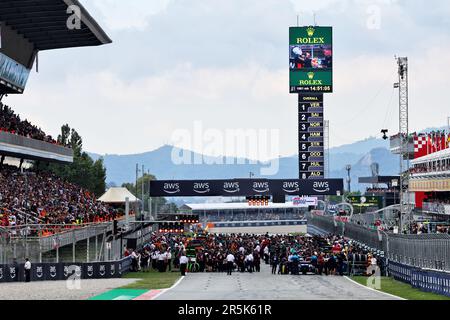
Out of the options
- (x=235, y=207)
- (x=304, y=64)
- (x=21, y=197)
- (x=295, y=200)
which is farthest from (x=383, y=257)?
(x=235, y=207)

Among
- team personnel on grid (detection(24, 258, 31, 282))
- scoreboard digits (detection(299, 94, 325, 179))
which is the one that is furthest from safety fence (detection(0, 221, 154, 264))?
scoreboard digits (detection(299, 94, 325, 179))

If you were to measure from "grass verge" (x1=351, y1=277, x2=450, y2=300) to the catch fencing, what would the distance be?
86 cm

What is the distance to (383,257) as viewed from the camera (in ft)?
129

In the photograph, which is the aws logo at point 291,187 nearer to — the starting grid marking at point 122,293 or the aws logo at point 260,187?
the aws logo at point 260,187

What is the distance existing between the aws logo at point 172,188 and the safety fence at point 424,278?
33218 mm

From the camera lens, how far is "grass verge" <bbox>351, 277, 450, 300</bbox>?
81.7ft

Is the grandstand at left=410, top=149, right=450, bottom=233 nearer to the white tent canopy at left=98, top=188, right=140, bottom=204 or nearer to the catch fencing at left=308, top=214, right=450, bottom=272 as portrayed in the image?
the catch fencing at left=308, top=214, right=450, bottom=272

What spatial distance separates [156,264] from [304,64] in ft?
147

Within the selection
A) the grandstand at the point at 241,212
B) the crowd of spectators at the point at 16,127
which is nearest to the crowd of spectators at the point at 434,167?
the crowd of spectators at the point at 16,127

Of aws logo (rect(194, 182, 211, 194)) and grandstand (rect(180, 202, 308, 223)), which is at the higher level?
aws logo (rect(194, 182, 211, 194))

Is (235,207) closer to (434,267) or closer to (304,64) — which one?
(304,64)

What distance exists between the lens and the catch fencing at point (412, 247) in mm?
25719

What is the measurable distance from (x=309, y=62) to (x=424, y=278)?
55.5m

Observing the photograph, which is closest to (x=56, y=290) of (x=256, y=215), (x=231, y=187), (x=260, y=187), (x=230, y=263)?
(x=230, y=263)
